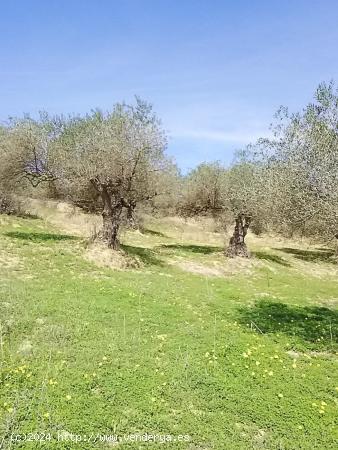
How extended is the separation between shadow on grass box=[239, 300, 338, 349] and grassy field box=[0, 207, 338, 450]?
0.08m

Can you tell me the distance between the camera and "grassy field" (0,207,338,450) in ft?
26.7

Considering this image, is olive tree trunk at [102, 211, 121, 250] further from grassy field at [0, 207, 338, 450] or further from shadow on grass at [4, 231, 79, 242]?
shadow on grass at [4, 231, 79, 242]

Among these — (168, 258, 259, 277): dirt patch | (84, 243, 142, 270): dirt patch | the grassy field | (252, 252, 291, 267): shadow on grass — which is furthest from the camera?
(252, 252, 291, 267): shadow on grass

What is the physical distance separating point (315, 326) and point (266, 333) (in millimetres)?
3100

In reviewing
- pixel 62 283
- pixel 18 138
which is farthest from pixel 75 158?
pixel 62 283

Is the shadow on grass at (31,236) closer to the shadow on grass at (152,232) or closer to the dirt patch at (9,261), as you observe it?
the dirt patch at (9,261)

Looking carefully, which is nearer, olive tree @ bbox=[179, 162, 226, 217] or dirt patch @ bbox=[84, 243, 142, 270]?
dirt patch @ bbox=[84, 243, 142, 270]

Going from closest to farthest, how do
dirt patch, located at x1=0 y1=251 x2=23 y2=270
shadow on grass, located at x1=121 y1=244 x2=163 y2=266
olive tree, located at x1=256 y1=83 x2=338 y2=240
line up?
olive tree, located at x1=256 y1=83 x2=338 y2=240
dirt patch, located at x1=0 y1=251 x2=23 y2=270
shadow on grass, located at x1=121 y1=244 x2=163 y2=266

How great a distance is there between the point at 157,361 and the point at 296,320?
27.1ft

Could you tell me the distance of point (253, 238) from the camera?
51.2m

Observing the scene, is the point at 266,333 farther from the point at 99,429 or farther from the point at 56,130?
the point at 56,130

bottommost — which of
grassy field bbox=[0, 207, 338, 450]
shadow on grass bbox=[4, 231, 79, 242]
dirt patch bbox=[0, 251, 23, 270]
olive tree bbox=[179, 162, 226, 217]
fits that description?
grassy field bbox=[0, 207, 338, 450]

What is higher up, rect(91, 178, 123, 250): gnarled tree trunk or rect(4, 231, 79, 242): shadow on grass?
rect(91, 178, 123, 250): gnarled tree trunk

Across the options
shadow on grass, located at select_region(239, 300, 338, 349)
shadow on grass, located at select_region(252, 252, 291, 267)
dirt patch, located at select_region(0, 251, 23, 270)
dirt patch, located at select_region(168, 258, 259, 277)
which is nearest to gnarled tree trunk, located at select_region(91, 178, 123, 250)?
dirt patch, located at select_region(168, 258, 259, 277)
